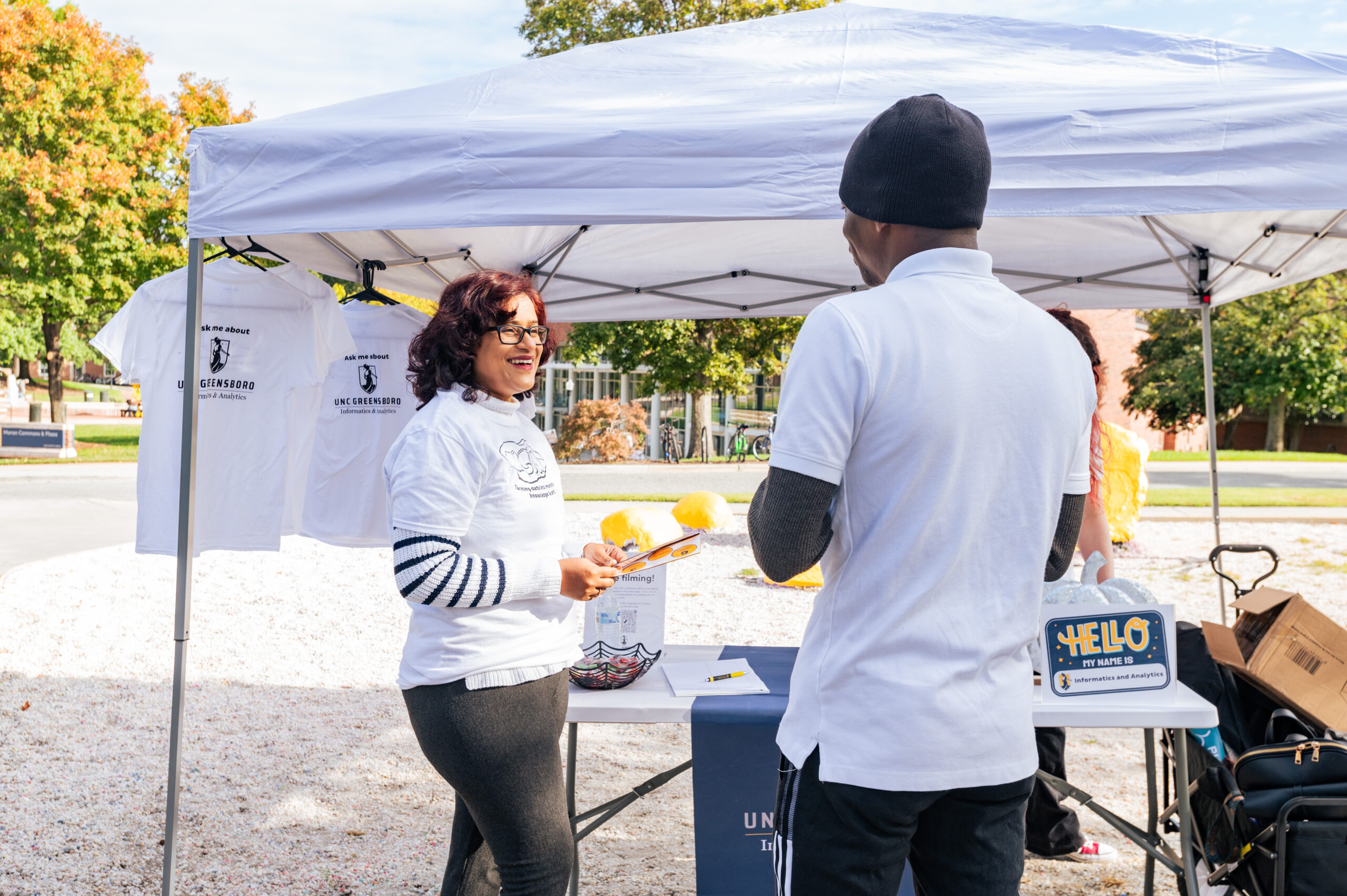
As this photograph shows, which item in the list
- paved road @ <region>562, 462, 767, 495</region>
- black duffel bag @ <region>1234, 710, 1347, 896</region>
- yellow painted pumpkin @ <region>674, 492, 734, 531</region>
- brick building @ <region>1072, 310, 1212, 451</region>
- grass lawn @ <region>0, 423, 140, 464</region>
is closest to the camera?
black duffel bag @ <region>1234, 710, 1347, 896</region>

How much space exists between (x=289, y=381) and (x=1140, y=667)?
3071 millimetres

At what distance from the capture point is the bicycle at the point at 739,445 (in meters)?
24.9

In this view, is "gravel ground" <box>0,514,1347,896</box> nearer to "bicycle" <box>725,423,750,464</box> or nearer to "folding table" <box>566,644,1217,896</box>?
"folding table" <box>566,644,1217,896</box>

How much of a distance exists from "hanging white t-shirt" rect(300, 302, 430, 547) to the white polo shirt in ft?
10.8

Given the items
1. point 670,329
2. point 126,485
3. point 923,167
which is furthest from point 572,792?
point 670,329

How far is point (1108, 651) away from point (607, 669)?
48.8 inches

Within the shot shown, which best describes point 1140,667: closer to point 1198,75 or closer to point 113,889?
point 1198,75

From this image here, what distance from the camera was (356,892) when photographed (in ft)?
10.2

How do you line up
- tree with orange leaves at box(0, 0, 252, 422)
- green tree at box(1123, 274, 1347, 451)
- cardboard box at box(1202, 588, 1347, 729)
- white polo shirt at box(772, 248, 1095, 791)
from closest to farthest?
white polo shirt at box(772, 248, 1095, 791), cardboard box at box(1202, 588, 1347, 729), tree with orange leaves at box(0, 0, 252, 422), green tree at box(1123, 274, 1347, 451)

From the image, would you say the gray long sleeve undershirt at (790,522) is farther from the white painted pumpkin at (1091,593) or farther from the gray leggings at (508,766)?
the white painted pumpkin at (1091,593)

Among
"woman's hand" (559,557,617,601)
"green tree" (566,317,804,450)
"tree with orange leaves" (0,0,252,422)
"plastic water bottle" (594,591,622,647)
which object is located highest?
"tree with orange leaves" (0,0,252,422)

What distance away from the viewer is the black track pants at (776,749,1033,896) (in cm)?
125

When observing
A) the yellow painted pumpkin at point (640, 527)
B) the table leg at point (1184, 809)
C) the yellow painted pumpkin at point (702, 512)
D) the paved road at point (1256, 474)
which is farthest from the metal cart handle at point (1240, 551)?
the paved road at point (1256, 474)

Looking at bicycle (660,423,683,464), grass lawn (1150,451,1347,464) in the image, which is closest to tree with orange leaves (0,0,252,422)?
A: bicycle (660,423,683,464)
